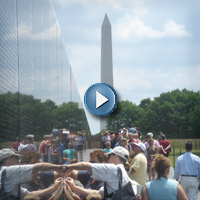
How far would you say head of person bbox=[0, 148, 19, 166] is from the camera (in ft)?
7.13

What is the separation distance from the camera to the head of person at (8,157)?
2.17 m

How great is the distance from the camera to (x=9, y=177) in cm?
238

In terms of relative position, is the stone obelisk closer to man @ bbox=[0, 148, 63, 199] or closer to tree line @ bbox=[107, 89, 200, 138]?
tree line @ bbox=[107, 89, 200, 138]

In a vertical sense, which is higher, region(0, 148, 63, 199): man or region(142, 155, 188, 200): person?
region(0, 148, 63, 199): man

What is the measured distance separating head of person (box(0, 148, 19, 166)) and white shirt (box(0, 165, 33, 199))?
33mm

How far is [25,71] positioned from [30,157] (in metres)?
0.74

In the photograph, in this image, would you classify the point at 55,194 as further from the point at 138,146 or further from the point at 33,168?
the point at 138,146

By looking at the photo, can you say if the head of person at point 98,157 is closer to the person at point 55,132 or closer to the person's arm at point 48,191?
the person at point 55,132

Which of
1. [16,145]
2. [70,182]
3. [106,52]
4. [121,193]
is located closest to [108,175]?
[121,193]

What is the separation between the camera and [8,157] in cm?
229

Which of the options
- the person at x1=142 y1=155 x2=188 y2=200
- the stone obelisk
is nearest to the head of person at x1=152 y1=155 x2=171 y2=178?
the person at x1=142 y1=155 x2=188 y2=200

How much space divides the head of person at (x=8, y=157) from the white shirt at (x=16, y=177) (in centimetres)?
3

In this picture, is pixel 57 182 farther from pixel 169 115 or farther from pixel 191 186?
pixel 169 115
